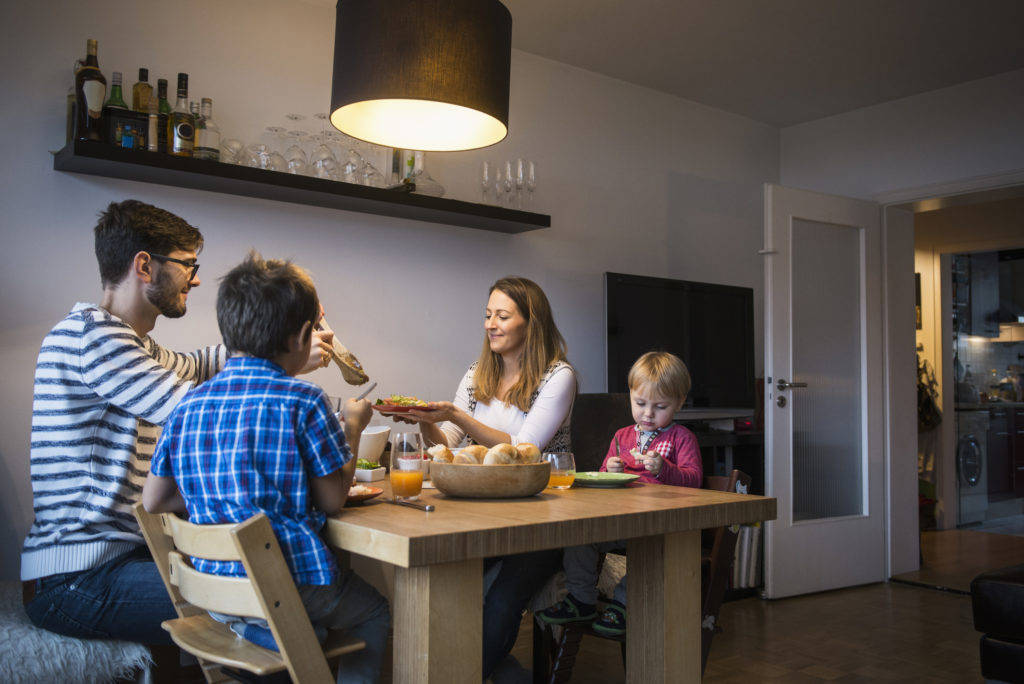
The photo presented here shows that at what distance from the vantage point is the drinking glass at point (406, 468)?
1.70 metres

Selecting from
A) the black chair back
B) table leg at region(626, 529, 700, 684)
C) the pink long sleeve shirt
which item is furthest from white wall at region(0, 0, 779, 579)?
table leg at region(626, 529, 700, 684)

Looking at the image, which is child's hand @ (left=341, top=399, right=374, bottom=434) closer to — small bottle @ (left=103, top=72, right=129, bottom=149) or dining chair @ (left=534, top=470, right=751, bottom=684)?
dining chair @ (left=534, top=470, right=751, bottom=684)

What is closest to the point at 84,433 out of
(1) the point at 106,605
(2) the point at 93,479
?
(2) the point at 93,479

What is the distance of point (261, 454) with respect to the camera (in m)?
1.44

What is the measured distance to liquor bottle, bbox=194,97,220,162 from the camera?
9.49 ft

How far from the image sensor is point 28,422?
2.77m

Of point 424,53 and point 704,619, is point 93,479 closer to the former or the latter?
point 424,53

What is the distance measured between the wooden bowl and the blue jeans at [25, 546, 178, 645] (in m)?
0.64

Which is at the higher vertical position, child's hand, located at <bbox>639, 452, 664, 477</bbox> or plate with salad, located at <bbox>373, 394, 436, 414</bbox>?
plate with salad, located at <bbox>373, 394, 436, 414</bbox>

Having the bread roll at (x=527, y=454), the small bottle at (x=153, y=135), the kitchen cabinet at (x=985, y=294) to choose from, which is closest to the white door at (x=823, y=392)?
the bread roll at (x=527, y=454)

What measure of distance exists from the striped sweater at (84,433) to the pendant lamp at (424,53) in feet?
2.39

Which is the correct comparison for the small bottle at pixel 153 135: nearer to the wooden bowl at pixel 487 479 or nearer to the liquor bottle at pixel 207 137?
the liquor bottle at pixel 207 137

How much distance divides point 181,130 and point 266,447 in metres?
1.79

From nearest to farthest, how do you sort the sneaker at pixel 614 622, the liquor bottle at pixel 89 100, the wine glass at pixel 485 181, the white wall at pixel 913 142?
the sneaker at pixel 614 622
the liquor bottle at pixel 89 100
the wine glass at pixel 485 181
the white wall at pixel 913 142
